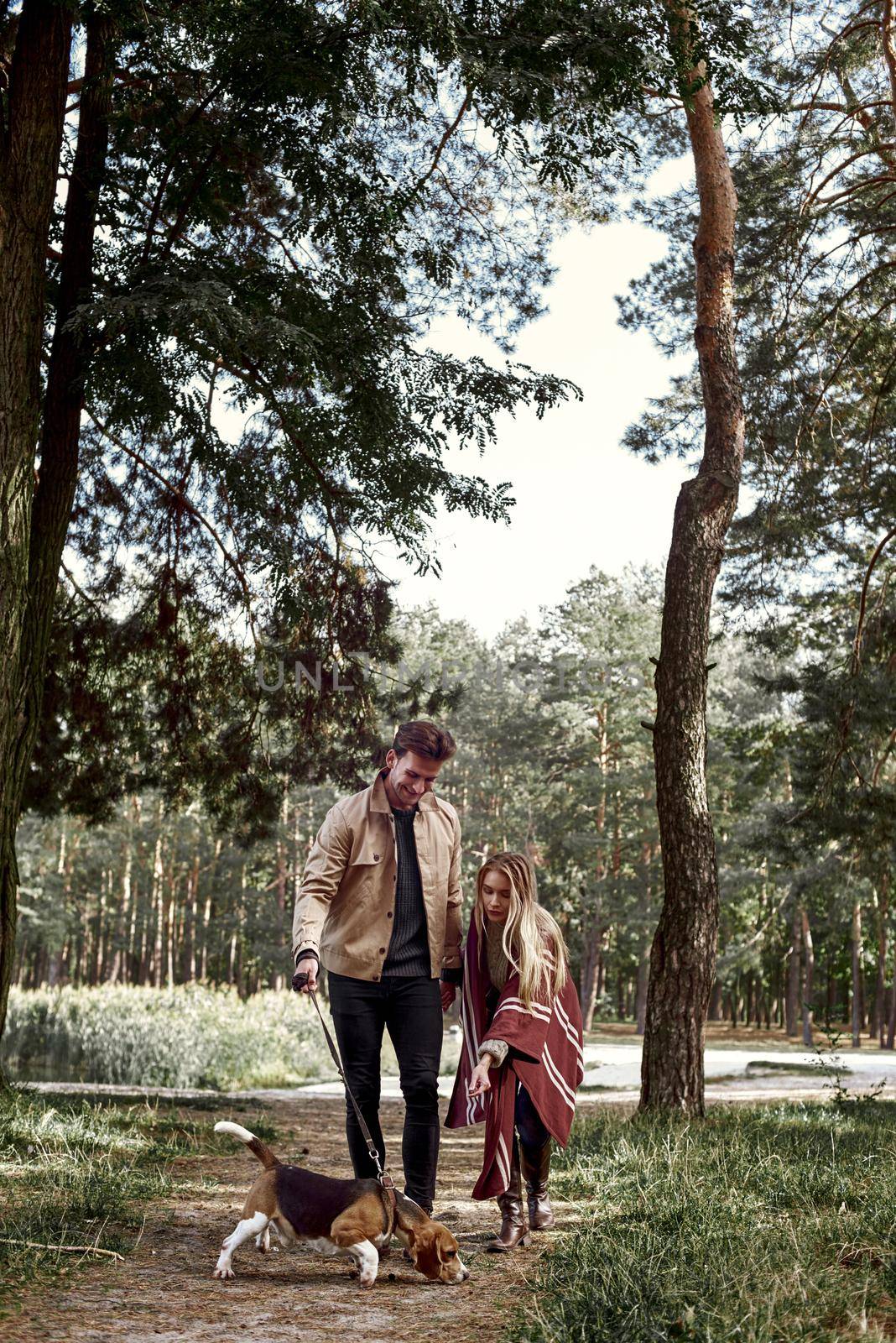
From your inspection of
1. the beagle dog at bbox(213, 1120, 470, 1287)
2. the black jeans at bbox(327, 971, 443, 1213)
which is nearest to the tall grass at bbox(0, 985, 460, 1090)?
the black jeans at bbox(327, 971, 443, 1213)

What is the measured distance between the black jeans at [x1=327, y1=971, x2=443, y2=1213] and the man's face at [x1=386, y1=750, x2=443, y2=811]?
0.68m

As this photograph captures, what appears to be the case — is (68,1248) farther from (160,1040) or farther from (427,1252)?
(160,1040)

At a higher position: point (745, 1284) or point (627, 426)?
Result: point (627, 426)

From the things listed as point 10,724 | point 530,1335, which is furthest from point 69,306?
point 530,1335

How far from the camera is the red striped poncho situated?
14.0ft

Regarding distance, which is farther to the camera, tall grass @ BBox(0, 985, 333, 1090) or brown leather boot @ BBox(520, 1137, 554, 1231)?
tall grass @ BBox(0, 985, 333, 1090)

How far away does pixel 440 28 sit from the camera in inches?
230

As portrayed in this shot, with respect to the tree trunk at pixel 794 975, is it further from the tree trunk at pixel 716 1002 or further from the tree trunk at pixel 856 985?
the tree trunk at pixel 716 1002

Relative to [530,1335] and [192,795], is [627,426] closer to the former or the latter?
[192,795]

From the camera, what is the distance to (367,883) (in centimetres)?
446

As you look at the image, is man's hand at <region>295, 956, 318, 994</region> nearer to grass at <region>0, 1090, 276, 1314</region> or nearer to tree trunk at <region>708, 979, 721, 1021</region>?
grass at <region>0, 1090, 276, 1314</region>

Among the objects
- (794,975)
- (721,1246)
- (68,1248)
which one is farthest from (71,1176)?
(794,975)

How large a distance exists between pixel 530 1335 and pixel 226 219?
7130 mm

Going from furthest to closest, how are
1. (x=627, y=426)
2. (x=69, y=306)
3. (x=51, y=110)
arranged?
1. (x=627, y=426)
2. (x=69, y=306)
3. (x=51, y=110)
